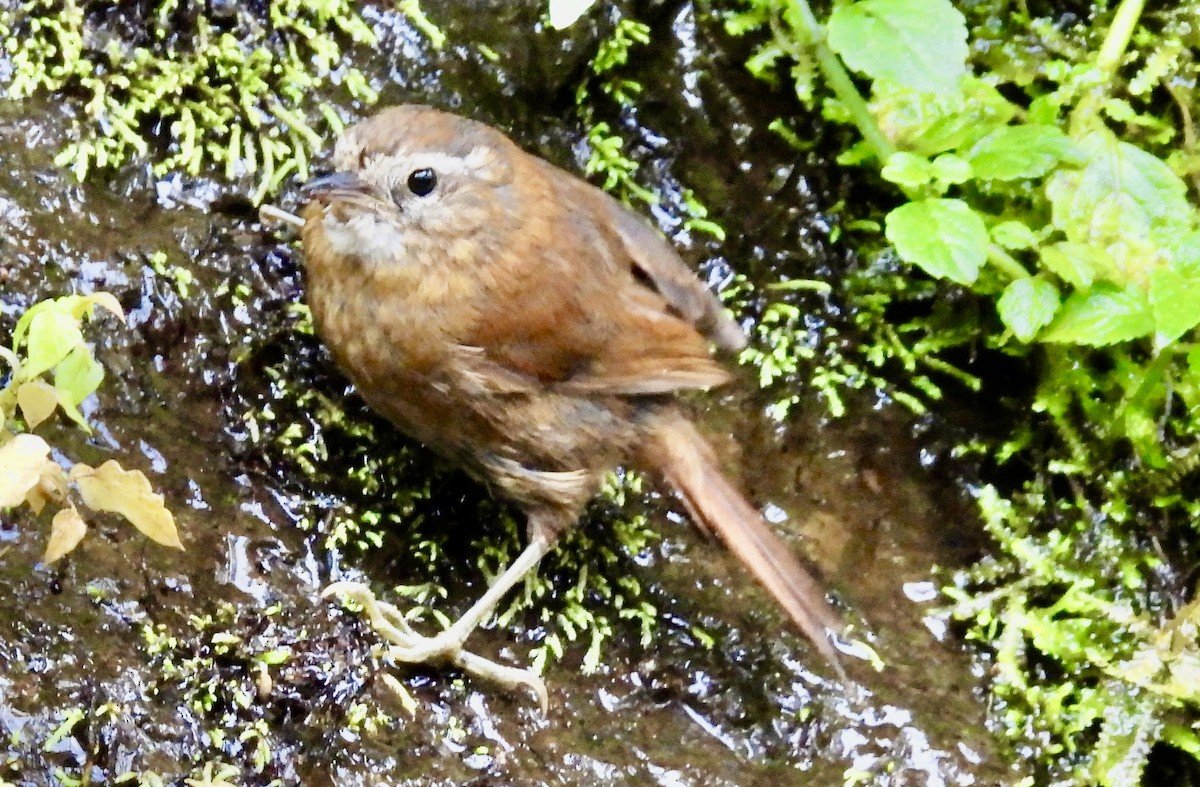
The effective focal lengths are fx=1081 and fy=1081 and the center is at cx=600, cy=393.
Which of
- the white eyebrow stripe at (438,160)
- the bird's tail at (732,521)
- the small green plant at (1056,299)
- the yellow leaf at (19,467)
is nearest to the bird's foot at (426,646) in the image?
the bird's tail at (732,521)

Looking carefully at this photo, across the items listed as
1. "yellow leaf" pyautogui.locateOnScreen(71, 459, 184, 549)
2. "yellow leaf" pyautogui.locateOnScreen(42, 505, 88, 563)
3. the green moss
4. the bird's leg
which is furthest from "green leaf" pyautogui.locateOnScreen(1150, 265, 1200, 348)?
"yellow leaf" pyautogui.locateOnScreen(42, 505, 88, 563)

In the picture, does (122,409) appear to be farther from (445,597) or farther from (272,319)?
(445,597)

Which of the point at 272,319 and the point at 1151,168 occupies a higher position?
the point at 272,319

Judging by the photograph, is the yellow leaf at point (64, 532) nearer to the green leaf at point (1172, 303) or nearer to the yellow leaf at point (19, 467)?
the yellow leaf at point (19, 467)

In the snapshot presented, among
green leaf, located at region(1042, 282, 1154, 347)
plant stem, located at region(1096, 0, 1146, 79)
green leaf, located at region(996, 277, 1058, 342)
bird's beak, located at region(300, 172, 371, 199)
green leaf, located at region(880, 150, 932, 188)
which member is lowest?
green leaf, located at region(1042, 282, 1154, 347)

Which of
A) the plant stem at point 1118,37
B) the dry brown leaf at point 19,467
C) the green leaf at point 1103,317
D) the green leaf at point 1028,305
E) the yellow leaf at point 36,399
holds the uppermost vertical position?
the yellow leaf at point 36,399

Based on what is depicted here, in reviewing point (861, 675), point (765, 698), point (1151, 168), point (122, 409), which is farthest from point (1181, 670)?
point (122, 409)

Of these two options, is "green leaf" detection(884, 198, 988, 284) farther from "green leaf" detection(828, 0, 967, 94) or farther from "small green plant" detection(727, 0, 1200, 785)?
"green leaf" detection(828, 0, 967, 94)
